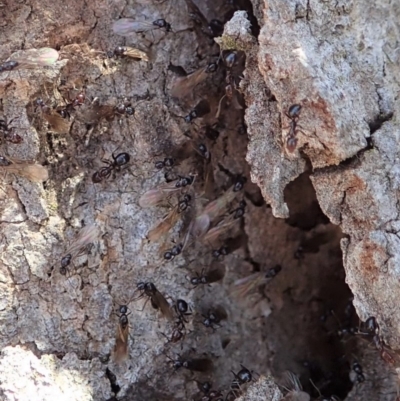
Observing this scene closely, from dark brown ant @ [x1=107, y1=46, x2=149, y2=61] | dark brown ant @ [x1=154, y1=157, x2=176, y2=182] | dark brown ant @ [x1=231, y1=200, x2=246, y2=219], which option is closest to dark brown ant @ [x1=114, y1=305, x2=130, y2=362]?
dark brown ant @ [x1=154, y1=157, x2=176, y2=182]

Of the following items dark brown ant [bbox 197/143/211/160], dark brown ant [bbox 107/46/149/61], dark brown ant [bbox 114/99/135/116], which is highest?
dark brown ant [bbox 107/46/149/61]

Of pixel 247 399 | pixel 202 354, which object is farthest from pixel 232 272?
pixel 247 399

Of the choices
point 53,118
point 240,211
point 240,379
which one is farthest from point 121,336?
point 53,118

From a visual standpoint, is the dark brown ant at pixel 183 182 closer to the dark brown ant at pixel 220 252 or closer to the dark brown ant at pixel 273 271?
the dark brown ant at pixel 220 252

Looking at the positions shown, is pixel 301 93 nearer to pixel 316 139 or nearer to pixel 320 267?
pixel 316 139

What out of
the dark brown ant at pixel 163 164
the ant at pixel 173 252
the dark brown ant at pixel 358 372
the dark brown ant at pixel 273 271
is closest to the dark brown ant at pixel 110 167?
the dark brown ant at pixel 163 164

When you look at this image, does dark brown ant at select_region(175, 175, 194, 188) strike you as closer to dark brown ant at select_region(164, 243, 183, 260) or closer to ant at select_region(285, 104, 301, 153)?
dark brown ant at select_region(164, 243, 183, 260)
